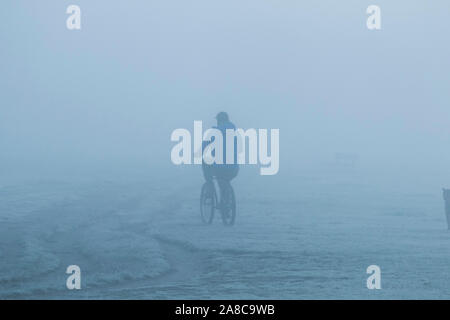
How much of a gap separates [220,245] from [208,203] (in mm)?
3611

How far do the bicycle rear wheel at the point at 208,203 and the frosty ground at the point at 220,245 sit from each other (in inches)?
11.0

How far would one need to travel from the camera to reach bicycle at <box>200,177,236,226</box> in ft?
57.4

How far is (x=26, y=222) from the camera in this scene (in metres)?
18.1

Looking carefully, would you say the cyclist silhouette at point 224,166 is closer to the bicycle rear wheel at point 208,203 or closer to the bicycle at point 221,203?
the bicycle at point 221,203

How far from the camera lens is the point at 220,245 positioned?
14602 millimetres

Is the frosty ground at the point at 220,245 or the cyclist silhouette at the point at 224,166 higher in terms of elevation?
the cyclist silhouette at the point at 224,166

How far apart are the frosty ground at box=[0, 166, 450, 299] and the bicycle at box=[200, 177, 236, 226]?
0.92 feet

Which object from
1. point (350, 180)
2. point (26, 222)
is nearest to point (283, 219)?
point (26, 222)

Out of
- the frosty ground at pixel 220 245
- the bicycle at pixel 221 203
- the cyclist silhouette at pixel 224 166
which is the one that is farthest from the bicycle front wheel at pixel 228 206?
the frosty ground at pixel 220 245

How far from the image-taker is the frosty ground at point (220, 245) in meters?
10.7

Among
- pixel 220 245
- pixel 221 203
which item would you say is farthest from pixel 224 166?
pixel 220 245

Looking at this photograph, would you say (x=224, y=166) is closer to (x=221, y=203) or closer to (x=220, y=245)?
(x=221, y=203)

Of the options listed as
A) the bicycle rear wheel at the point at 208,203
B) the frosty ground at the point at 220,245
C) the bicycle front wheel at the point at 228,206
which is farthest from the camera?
the bicycle rear wheel at the point at 208,203
